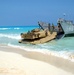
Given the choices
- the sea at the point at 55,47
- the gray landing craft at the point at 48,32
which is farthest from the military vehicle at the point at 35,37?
the sea at the point at 55,47

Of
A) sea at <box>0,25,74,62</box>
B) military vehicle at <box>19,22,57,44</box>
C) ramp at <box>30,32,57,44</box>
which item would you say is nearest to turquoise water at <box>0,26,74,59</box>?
sea at <box>0,25,74,62</box>

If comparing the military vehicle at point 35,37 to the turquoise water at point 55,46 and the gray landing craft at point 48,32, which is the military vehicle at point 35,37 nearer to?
the gray landing craft at point 48,32

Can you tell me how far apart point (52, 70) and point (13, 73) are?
71.7 inches

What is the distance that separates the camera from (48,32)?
90.3 ft

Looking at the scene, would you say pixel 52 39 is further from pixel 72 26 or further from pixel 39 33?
pixel 72 26

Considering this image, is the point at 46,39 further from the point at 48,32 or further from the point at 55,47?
the point at 55,47

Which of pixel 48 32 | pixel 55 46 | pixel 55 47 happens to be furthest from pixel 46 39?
pixel 55 47

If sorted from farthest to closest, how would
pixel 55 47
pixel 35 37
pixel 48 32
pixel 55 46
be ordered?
pixel 48 32 < pixel 35 37 < pixel 55 46 < pixel 55 47

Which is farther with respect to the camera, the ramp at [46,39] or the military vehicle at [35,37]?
the military vehicle at [35,37]

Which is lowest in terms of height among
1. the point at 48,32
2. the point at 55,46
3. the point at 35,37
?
the point at 55,46

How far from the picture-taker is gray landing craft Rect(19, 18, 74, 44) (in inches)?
1005

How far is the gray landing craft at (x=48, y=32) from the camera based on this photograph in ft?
83.7

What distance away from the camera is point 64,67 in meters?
10.9

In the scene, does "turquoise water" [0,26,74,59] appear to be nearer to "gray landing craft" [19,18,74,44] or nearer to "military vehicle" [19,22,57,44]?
"military vehicle" [19,22,57,44]
